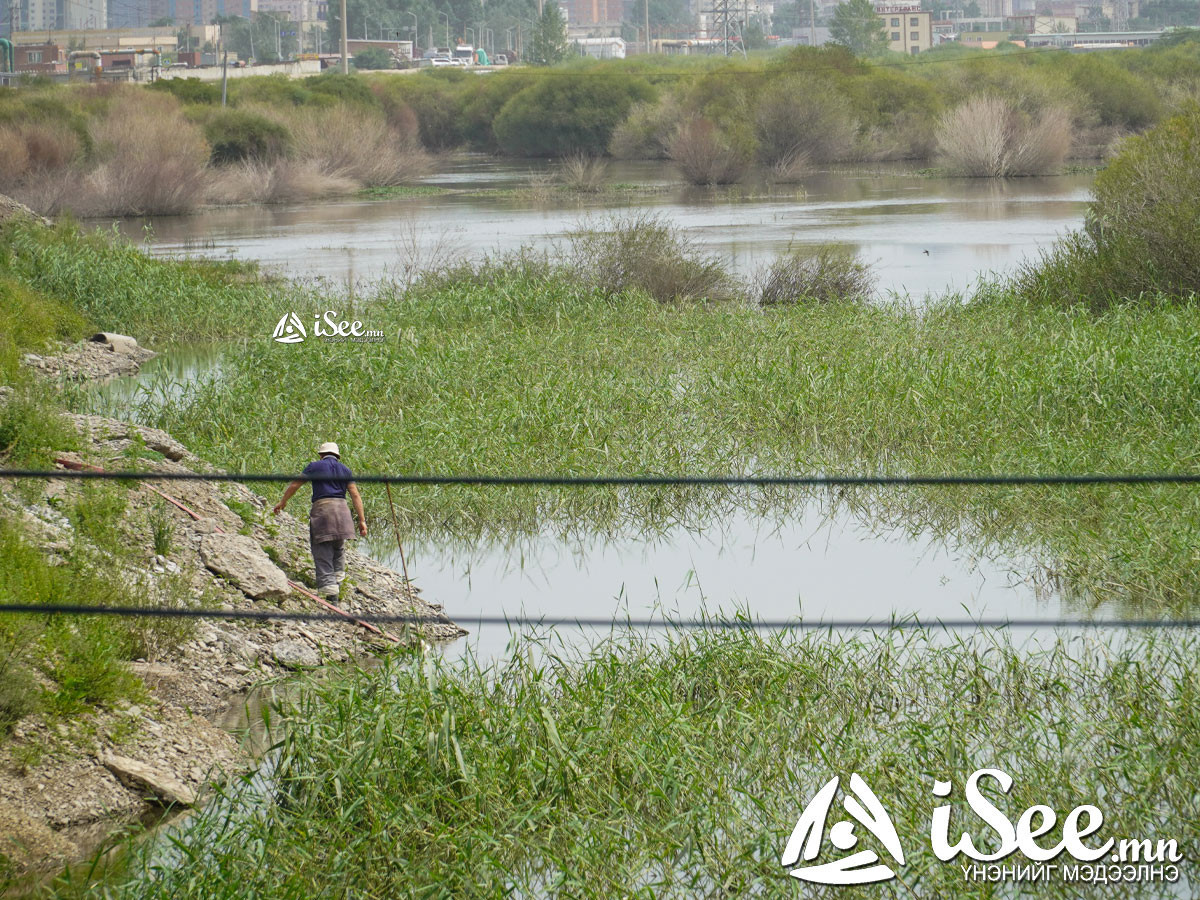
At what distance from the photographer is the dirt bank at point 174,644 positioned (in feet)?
21.6

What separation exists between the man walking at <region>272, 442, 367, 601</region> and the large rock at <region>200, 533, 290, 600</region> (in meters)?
0.29

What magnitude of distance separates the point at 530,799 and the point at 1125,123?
64.5 metres

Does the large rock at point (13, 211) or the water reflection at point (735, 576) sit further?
the large rock at point (13, 211)

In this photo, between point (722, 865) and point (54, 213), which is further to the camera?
point (54, 213)

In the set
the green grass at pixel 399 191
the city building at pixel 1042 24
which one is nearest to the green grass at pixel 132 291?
the green grass at pixel 399 191

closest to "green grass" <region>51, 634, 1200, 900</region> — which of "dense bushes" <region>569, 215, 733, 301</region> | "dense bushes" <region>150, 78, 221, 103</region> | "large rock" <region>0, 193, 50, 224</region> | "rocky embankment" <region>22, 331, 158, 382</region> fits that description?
"rocky embankment" <region>22, 331, 158, 382</region>

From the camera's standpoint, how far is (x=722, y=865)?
5.71m

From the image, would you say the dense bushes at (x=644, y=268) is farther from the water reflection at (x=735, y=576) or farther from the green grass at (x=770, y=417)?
the water reflection at (x=735, y=576)

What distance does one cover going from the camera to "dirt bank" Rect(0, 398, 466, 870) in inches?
259

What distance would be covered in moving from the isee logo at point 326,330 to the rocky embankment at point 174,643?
5692 millimetres

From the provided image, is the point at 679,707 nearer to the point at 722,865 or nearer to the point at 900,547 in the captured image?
the point at 722,865

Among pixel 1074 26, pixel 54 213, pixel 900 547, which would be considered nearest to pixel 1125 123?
pixel 54 213

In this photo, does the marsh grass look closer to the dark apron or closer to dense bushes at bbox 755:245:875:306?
dense bushes at bbox 755:245:875:306

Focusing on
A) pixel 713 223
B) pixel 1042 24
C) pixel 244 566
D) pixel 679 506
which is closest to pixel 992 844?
pixel 244 566
